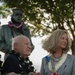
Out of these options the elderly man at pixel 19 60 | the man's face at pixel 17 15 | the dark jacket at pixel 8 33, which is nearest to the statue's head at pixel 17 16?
the man's face at pixel 17 15

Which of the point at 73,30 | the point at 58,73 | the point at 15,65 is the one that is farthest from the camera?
the point at 73,30

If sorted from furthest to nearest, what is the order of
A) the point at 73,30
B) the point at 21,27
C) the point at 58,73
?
the point at 73,30
the point at 21,27
the point at 58,73

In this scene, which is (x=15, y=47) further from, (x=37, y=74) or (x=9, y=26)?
(x=9, y=26)

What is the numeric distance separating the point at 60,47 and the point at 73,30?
52.8ft

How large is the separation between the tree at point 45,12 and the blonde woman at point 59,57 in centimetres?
1098

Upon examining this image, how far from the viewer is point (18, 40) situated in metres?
5.23

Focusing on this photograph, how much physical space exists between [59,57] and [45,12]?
14525 millimetres

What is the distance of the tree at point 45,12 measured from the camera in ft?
55.6

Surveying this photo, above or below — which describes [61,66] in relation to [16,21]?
below

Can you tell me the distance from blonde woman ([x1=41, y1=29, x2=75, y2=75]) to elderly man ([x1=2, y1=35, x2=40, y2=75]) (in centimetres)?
27

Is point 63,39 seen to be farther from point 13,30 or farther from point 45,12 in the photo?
point 45,12

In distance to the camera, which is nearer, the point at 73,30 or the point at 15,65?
the point at 15,65

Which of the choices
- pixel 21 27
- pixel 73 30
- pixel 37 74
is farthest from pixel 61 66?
pixel 73 30

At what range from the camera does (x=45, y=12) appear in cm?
1984
